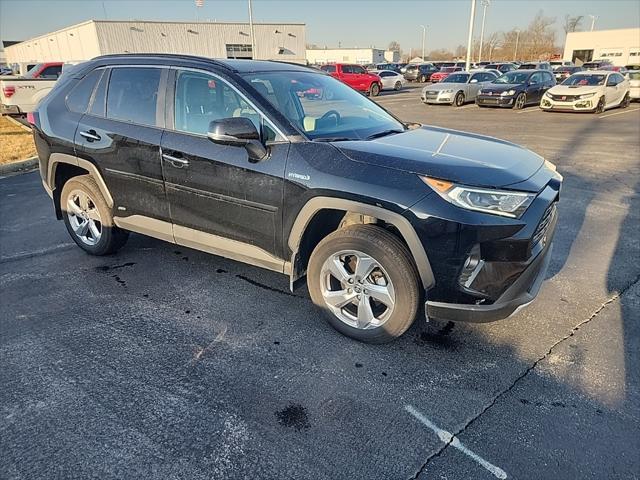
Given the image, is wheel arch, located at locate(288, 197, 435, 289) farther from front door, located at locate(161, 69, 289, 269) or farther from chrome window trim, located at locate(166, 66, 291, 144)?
chrome window trim, located at locate(166, 66, 291, 144)

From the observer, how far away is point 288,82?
3668mm

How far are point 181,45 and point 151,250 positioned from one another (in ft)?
153

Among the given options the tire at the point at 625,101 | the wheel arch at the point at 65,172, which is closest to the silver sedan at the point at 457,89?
the tire at the point at 625,101

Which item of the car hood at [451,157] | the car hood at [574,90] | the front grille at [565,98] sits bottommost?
the front grille at [565,98]

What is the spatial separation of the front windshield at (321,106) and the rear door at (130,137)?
941mm

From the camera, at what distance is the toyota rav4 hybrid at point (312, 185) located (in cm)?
262

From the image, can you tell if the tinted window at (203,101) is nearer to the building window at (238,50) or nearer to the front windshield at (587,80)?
the front windshield at (587,80)

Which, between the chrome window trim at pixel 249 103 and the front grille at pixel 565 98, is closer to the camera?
the chrome window trim at pixel 249 103

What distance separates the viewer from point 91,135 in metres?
4.00

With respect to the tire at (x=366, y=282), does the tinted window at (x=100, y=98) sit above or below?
above

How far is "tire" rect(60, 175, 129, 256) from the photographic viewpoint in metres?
4.20

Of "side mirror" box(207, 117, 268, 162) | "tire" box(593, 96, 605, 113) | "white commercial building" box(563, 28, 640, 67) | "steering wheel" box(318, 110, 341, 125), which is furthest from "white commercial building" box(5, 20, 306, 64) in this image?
"side mirror" box(207, 117, 268, 162)

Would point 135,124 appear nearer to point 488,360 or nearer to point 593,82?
point 488,360

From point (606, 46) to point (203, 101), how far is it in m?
69.4
